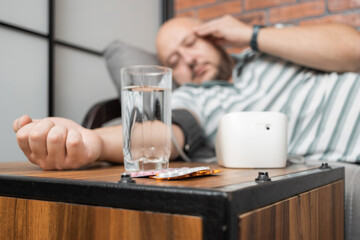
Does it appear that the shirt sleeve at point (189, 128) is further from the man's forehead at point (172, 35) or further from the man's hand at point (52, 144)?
the man's forehead at point (172, 35)

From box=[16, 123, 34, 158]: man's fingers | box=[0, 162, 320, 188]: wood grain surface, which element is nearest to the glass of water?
box=[0, 162, 320, 188]: wood grain surface

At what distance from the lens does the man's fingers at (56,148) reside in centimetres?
54

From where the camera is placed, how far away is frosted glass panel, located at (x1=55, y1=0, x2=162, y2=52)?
143cm

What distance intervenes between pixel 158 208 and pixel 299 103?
2.54 feet

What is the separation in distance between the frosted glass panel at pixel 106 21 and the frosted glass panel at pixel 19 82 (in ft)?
0.53

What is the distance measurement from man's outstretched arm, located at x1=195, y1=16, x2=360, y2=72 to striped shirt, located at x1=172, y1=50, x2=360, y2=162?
44 millimetres

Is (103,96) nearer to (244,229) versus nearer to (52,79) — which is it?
(52,79)

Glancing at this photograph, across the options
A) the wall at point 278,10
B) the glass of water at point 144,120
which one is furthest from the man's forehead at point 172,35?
the glass of water at point 144,120

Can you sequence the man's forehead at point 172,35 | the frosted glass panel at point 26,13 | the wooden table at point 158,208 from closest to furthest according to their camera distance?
the wooden table at point 158,208 → the frosted glass panel at point 26,13 → the man's forehead at point 172,35

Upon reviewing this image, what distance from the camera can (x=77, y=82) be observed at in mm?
1466

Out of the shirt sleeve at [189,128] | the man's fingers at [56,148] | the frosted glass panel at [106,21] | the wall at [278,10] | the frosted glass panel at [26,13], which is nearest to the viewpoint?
the man's fingers at [56,148]

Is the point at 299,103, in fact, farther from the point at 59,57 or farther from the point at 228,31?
the point at 59,57

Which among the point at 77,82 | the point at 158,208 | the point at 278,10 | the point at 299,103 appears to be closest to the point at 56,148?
the point at 158,208

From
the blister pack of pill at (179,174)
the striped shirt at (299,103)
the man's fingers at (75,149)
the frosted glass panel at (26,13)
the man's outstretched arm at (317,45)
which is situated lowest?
the blister pack of pill at (179,174)
